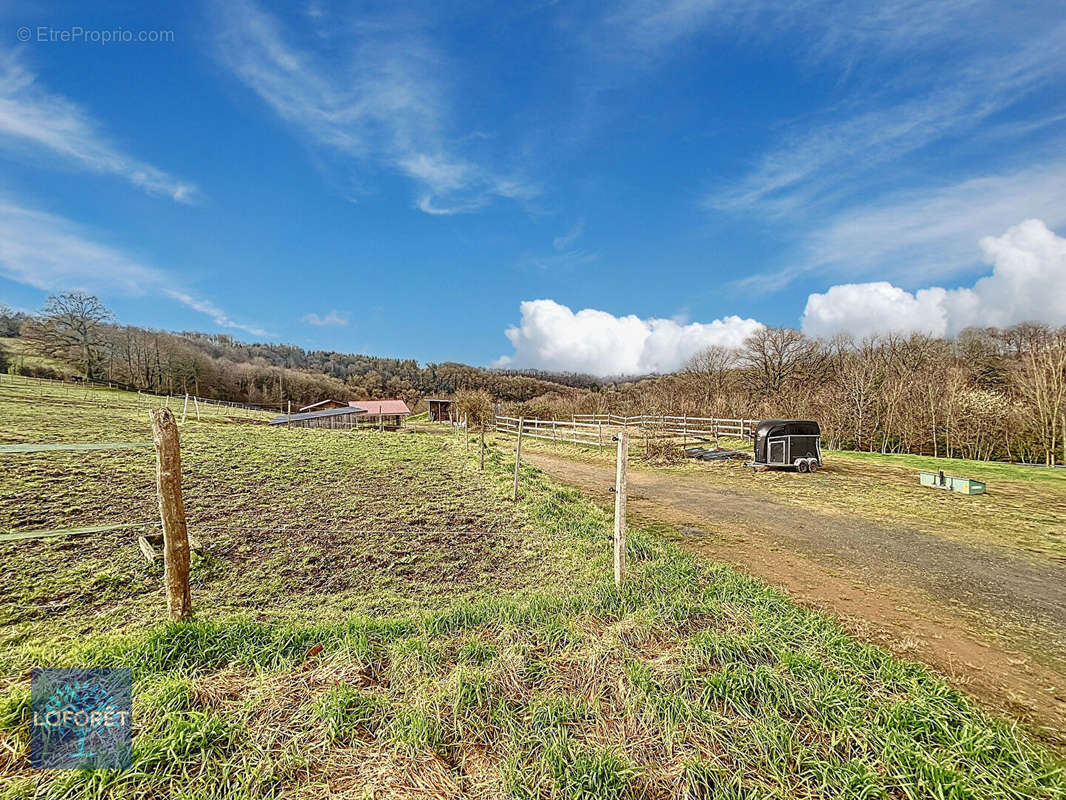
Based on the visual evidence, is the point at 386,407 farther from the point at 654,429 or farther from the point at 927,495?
the point at 927,495

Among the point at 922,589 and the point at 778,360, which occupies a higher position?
the point at 778,360

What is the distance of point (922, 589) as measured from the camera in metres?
4.96


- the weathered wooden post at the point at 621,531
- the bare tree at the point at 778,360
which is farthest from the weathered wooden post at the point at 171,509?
the bare tree at the point at 778,360

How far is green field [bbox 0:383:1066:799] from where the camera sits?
2.18 m

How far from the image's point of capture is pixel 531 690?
2.78 m

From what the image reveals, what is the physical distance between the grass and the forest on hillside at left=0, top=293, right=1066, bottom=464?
4558 mm

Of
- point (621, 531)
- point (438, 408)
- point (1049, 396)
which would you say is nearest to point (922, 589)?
point (621, 531)

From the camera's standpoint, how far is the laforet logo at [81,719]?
7.14 ft

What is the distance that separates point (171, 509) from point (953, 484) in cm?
1536

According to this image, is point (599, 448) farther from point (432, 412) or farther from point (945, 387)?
point (432, 412)

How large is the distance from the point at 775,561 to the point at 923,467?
42.7ft

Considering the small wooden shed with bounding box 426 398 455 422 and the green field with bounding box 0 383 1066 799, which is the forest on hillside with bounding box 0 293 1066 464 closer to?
the small wooden shed with bounding box 426 398 455 422

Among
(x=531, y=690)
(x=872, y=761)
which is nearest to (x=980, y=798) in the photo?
(x=872, y=761)

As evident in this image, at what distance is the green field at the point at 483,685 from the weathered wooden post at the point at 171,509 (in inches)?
9.8
